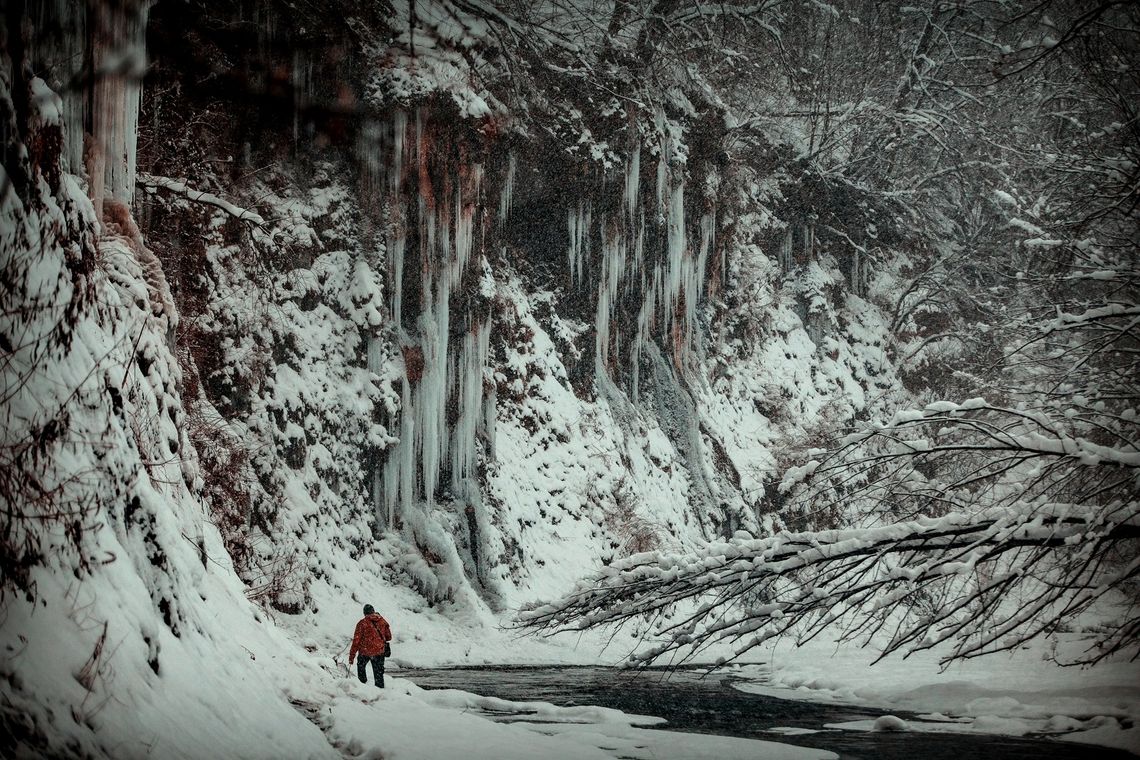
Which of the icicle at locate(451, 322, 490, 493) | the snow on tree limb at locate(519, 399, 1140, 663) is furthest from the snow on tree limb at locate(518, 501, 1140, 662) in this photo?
the icicle at locate(451, 322, 490, 493)

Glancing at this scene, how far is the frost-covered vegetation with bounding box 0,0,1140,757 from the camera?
4.14m

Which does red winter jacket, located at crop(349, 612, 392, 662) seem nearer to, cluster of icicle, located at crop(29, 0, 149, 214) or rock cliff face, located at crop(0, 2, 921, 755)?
rock cliff face, located at crop(0, 2, 921, 755)

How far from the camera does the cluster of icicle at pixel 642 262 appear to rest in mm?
20312

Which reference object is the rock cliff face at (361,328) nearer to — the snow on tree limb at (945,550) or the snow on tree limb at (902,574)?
the snow on tree limb at (902,574)

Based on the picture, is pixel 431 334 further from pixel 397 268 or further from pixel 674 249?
pixel 674 249

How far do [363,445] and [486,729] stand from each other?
395 inches


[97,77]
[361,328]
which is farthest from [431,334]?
[97,77]

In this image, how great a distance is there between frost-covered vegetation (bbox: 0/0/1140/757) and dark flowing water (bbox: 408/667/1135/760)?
3.45 feet

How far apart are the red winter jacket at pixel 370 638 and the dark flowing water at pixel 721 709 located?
1576mm

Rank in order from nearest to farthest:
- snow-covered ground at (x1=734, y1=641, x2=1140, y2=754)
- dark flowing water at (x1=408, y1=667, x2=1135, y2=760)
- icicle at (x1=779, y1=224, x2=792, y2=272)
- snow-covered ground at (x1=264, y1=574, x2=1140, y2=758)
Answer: dark flowing water at (x1=408, y1=667, x2=1135, y2=760), snow-covered ground at (x1=264, y1=574, x2=1140, y2=758), snow-covered ground at (x1=734, y1=641, x2=1140, y2=754), icicle at (x1=779, y1=224, x2=792, y2=272)

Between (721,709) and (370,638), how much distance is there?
3811 mm

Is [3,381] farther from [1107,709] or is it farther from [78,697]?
[1107,709]

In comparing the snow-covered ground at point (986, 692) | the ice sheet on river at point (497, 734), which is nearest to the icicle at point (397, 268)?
the snow-covered ground at point (986, 692)

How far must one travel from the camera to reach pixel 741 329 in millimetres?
25172
